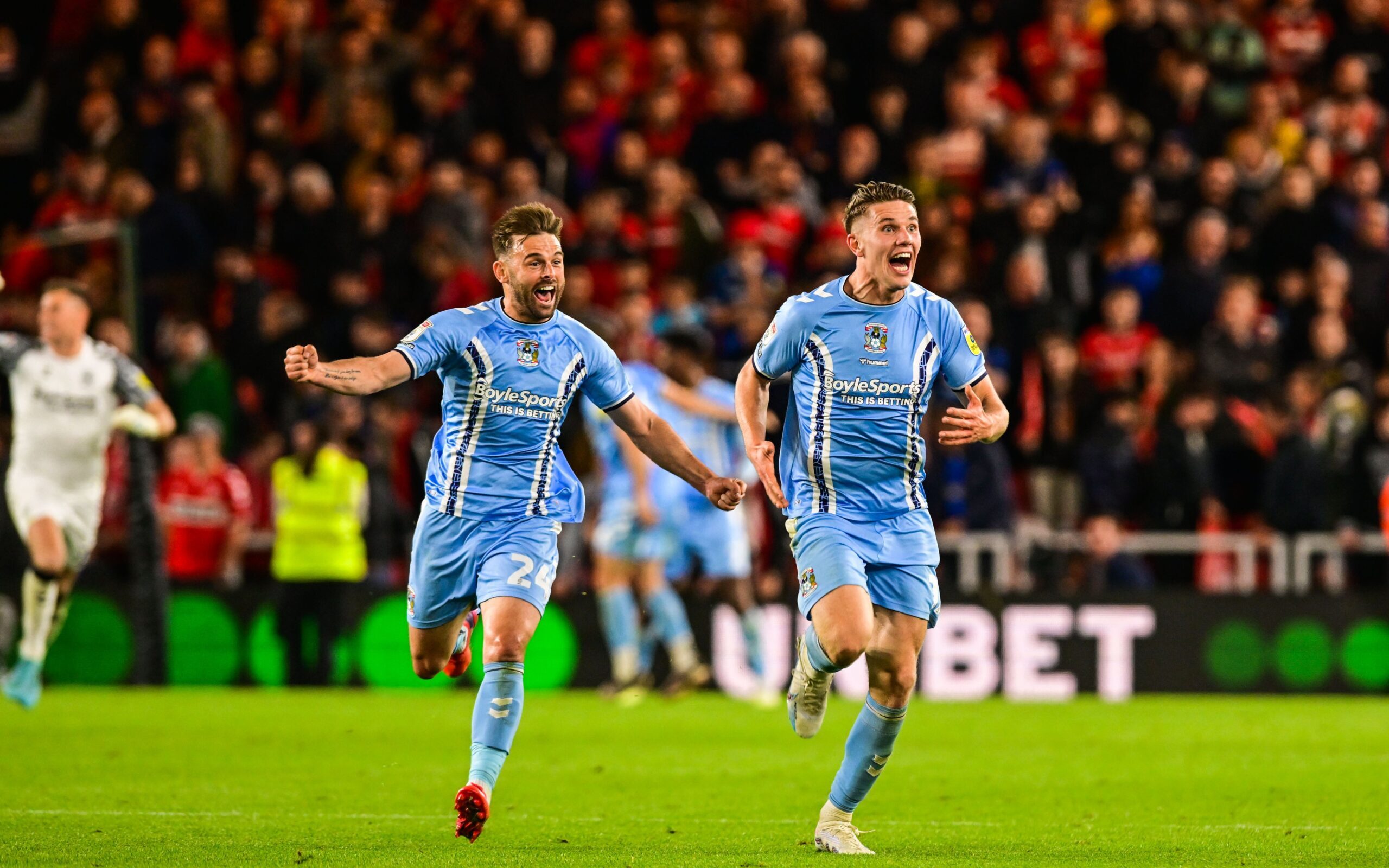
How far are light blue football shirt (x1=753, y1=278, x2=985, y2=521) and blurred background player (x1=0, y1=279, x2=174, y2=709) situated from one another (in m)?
6.09

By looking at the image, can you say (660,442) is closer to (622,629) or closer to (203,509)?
(622,629)

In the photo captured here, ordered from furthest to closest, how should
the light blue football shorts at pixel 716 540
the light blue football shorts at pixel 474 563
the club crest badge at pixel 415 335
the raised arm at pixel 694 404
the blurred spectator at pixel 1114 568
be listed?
the blurred spectator at pixel 1114 568 < the light blue football shorts at pixel 716 540 < the raised arm at pixel 694 404 < the light blue football shorts at pixel 474 563 < the club crest badge at pixel 415 335

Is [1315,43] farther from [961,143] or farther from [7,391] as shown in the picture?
[7,391]

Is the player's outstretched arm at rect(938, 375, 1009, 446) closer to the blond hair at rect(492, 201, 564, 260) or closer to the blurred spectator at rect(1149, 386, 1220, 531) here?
the blond hair at rect(492, 201, 564, 260)

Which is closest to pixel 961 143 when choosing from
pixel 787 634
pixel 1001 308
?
pixel 1001 308

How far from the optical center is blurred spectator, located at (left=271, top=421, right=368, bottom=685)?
16391 millimetres

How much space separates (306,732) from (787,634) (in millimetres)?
5129

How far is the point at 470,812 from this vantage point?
273 inches

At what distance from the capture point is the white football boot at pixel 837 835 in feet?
24.0

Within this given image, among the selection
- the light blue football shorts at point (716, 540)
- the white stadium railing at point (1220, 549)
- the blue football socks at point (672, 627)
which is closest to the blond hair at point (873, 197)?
the light blue football shorts at point (716, 540)

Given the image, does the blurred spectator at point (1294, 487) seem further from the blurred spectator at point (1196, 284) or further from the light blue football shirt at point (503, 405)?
the light blue football shirt at point (503, 405)

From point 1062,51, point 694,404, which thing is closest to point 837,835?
point 694,404

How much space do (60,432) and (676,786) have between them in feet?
17.7

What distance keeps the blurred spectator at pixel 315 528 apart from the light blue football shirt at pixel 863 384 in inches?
361
